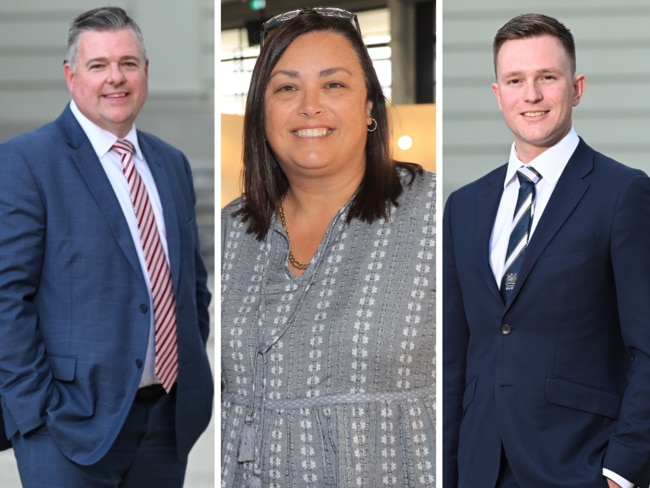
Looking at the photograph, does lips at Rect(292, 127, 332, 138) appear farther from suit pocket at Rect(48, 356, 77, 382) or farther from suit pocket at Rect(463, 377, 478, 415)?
suit pocket at Rect(48, 356, 77, 382)

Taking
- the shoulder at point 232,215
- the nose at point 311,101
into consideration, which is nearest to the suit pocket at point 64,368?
the shoulder at point 232,215

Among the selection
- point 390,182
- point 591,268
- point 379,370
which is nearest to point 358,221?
point 390,182

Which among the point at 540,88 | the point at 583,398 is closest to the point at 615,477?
the point at 583,398

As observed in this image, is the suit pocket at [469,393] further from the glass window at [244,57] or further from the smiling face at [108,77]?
the smiling face at [108,77]

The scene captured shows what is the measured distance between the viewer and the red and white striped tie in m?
3.51

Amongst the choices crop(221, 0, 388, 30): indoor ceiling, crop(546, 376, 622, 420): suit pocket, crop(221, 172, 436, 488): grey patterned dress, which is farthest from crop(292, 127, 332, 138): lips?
crop(546, 376, 622, 420): suit pocket

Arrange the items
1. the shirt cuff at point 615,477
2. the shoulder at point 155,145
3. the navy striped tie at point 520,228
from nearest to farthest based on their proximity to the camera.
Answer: the shirt cuff at point 615,477 < the navy striped tie at point 520,228 < the shoulder at point 155,145

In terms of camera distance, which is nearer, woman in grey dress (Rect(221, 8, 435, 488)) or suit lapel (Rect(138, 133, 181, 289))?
woman in grey dress (Rect(221, 8, 435, 488))

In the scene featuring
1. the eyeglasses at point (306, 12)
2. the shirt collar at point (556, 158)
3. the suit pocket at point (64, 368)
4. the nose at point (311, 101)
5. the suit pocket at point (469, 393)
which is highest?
the eyeglasses at point (306, 12)

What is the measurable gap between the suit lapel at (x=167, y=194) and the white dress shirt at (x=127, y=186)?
2 cm

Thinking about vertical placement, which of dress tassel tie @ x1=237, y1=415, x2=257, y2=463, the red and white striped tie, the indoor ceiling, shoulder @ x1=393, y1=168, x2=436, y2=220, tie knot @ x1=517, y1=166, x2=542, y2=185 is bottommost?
dress tassel tie @ x1=237, y1=415, x2=257, y2=463

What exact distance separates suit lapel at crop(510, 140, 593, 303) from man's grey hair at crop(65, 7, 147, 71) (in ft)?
4.43

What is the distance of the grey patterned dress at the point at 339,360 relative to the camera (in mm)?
3164

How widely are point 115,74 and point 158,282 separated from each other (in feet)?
2.13
